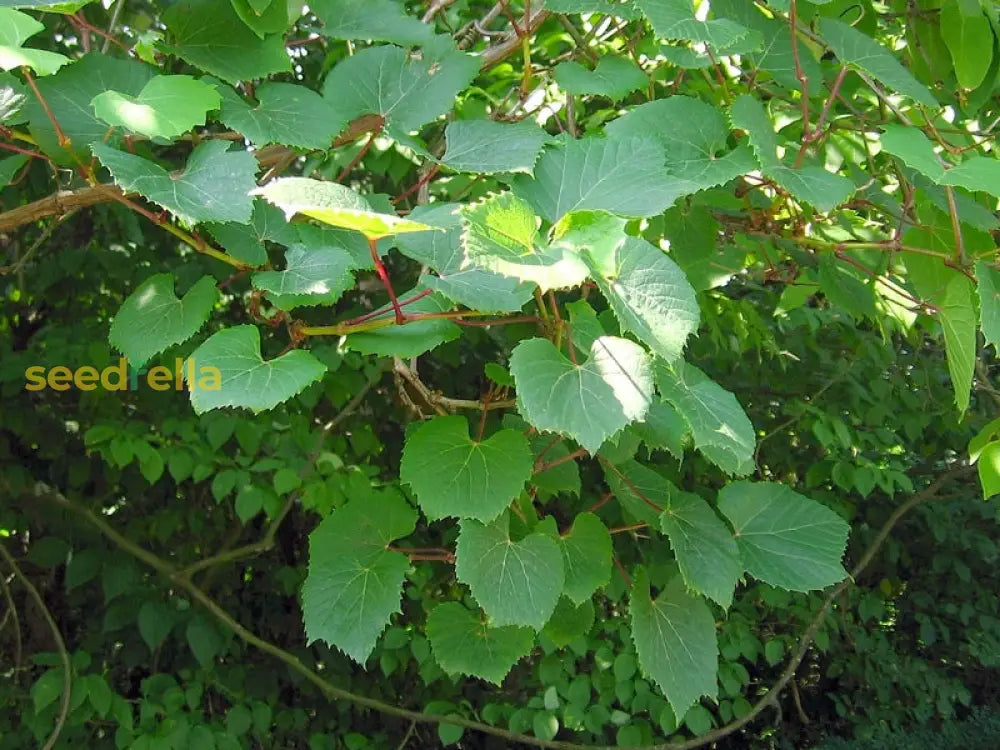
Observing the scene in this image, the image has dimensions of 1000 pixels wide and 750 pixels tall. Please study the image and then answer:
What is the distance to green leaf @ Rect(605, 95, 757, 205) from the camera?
2.99 feet

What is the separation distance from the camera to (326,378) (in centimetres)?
247

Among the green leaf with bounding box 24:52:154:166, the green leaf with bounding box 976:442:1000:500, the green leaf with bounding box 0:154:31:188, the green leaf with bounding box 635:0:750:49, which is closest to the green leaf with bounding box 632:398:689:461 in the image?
the green leaf with bounding box 635:0:750:49

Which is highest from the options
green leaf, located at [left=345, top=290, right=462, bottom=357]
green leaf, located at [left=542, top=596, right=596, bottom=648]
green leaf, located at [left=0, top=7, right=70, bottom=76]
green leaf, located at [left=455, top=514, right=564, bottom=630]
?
green leaf, located at [left=0, top=7, right=70, bottom=76]

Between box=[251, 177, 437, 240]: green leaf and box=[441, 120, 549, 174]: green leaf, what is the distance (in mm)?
208

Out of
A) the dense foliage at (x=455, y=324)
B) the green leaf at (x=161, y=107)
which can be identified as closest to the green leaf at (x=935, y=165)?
the dense foliage at (x=455, y=324)

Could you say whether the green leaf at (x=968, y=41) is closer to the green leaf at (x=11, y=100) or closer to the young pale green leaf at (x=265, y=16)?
the young pale green leaf at (x=265, y=16)

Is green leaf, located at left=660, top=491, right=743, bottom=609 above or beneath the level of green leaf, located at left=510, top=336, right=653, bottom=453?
beneath

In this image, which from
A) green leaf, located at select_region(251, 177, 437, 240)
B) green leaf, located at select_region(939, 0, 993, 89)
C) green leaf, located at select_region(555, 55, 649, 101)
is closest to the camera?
green leaf, located at select_region(251, 177, 437, 240)

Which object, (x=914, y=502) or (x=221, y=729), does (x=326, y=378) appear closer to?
(x=221, y=729)

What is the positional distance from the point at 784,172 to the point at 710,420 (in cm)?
25

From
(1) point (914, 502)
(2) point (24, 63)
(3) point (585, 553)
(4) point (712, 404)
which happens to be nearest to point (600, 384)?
(4) point (712, 404)

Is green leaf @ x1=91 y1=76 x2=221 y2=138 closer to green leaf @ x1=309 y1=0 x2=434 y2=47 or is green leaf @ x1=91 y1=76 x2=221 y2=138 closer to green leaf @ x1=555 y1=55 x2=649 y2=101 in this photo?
green leaf @ x1=309 y1=0 x2=434 y2=47

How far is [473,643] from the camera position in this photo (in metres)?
0.99

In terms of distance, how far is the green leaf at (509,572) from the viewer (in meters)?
0.84
